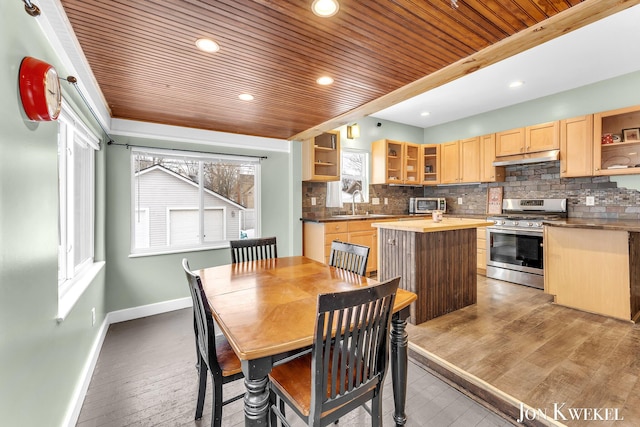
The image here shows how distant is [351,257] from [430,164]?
418 centimetres

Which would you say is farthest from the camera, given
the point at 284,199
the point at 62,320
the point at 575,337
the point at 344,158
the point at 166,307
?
the point at 344,158

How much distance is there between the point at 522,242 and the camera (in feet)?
12.8

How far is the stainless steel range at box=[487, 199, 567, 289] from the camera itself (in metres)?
3.74

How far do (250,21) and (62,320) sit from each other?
1.92 meters

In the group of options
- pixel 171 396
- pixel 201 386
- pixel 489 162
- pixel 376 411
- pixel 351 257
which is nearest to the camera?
pixel 376 411

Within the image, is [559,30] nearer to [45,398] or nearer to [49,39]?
[49,39]

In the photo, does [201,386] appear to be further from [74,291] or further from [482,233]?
[482,233]

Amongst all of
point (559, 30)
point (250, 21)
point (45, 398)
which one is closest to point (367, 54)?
point (250, 21)

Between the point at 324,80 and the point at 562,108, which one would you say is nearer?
the point at 324,80

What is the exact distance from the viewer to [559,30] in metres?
1.62

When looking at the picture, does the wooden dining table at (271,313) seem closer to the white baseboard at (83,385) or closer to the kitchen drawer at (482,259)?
the white baseboard at (83,385)

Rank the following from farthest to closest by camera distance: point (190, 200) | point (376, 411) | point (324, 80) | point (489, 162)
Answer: point (489, 162) < point (190, 200) < point (324, 80) < point (376, 411)

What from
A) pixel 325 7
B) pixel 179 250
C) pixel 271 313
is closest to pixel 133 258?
pixel 179 250

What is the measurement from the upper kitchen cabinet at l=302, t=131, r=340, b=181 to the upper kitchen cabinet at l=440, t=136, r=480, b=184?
2.23 metres
